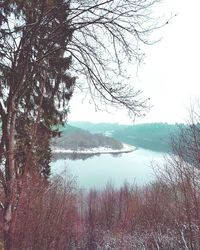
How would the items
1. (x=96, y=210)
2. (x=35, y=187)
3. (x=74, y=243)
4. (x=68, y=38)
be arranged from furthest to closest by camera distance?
(x=96, y=210), (x=74, y=243), (x=35, y=187), (x=68, y=38)

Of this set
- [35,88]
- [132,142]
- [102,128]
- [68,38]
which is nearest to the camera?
[68,38]

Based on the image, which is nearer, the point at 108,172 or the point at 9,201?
the point at 9,201

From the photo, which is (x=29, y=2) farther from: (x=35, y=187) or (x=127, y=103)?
(x=35, y=187)

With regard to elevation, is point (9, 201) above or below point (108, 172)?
above

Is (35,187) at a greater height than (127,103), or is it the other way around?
(127,103)

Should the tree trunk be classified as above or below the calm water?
above

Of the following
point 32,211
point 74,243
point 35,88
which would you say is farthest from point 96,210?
point 35,88

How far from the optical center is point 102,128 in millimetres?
185250

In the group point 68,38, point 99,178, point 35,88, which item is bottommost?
point 99,178

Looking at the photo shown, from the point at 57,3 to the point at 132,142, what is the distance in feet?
397

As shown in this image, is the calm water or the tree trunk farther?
the calm water

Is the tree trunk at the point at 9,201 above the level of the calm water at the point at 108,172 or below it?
above

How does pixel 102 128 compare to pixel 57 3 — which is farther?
pixel 102 128

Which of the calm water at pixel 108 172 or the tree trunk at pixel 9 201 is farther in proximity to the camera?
the calm water at pixel 108 172
